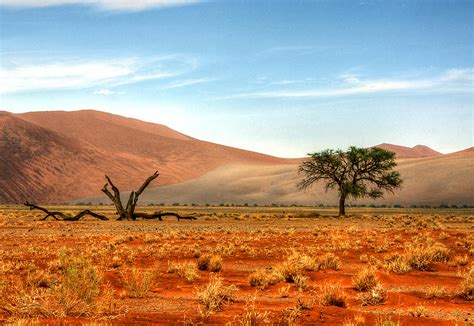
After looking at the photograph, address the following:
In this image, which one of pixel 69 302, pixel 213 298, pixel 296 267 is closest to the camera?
pixel 69 302

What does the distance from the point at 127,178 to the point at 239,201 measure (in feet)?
108

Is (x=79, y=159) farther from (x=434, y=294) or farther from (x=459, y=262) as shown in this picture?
(x=434, y=294)

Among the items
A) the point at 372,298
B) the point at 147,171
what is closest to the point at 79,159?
the point at 147,171

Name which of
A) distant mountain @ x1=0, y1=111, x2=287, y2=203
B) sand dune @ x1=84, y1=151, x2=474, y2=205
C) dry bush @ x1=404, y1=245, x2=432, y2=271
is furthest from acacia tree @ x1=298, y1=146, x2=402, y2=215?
distant mountain @ x1=0, y1=111, x2=287, y2=203

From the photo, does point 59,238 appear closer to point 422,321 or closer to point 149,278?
point 149,278

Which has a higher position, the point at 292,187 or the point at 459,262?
the point at 292,187

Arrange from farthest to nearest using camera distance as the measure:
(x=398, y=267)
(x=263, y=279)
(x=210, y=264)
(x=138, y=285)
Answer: (x=210, y=264) < (x=398, y=267) < (x=263, y=279) < (x=138, y=285)

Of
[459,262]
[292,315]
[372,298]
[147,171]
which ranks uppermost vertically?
[147,171]

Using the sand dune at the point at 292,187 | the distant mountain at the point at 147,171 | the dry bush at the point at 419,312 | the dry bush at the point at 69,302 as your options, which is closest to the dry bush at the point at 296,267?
the dry bush at the point at 419,312

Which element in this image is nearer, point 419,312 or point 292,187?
point 419,312

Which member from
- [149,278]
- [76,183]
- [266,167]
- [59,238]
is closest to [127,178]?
[76,183]

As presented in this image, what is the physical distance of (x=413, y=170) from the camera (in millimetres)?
138375

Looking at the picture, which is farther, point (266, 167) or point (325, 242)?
point (266, 167)

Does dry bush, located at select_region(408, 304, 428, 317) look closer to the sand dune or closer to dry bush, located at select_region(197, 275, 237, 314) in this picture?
dry bush, located at select_region(197, 275, 237, 314)
